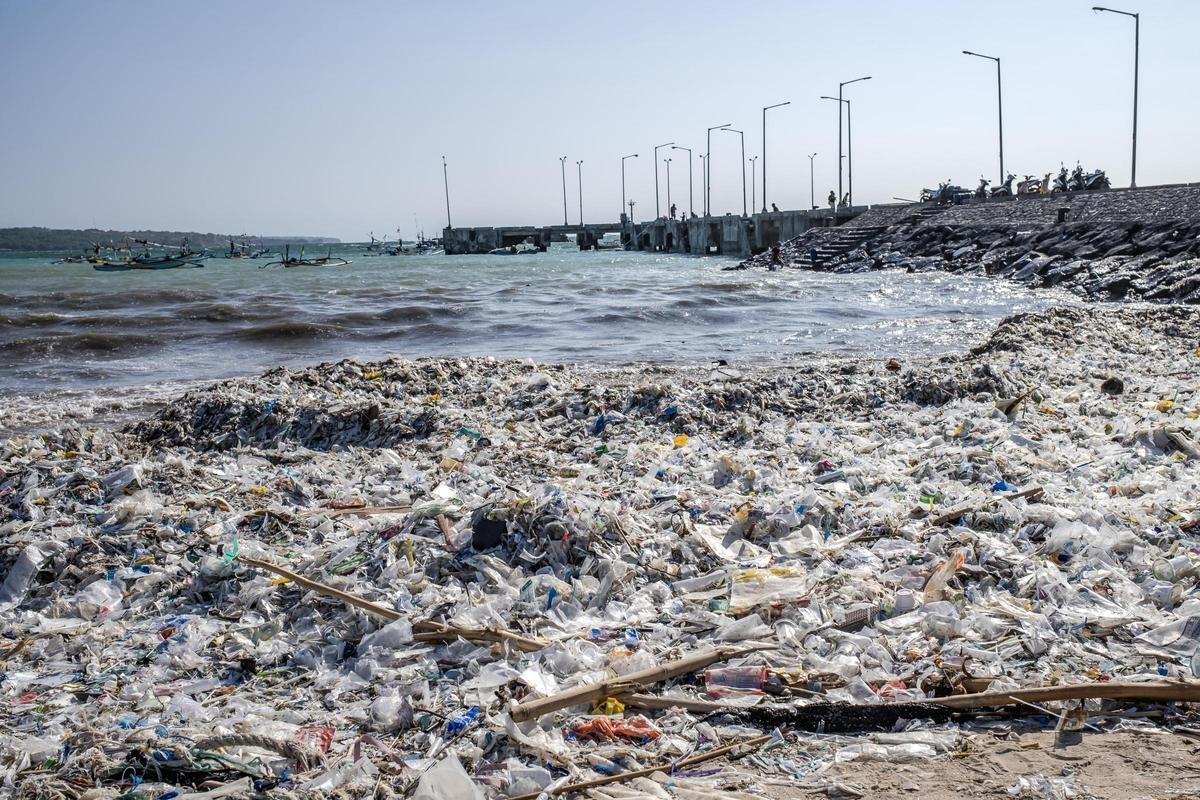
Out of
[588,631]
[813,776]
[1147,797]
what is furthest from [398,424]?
[1147,797]

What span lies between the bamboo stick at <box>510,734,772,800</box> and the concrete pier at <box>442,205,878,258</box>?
151 feet

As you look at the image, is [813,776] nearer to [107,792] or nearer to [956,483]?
[107,792]

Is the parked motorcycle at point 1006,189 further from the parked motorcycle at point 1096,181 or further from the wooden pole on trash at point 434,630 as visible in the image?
the wooden pole on trash at point 434,630

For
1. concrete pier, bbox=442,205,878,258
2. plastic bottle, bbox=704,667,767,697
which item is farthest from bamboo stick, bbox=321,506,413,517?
concrete pier, bbox=442,205,878,258

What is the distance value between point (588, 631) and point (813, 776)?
130cm

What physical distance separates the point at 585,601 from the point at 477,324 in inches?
667

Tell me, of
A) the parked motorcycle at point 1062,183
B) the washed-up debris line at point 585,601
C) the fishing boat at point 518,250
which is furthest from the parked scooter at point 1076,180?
the fishing boat at point 518,250

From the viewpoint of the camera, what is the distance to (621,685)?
3.26 meters

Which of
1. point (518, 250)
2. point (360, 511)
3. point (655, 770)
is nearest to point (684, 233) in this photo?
point (518, 250)

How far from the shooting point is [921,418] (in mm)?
7969

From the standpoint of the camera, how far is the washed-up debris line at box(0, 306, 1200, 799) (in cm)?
300

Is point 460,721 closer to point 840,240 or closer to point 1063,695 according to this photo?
point 1063,695

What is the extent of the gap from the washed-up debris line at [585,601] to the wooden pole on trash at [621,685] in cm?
1

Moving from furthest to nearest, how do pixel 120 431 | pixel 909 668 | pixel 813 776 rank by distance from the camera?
pixel 120 431 → pixel 909 668 → pixel 813 776
